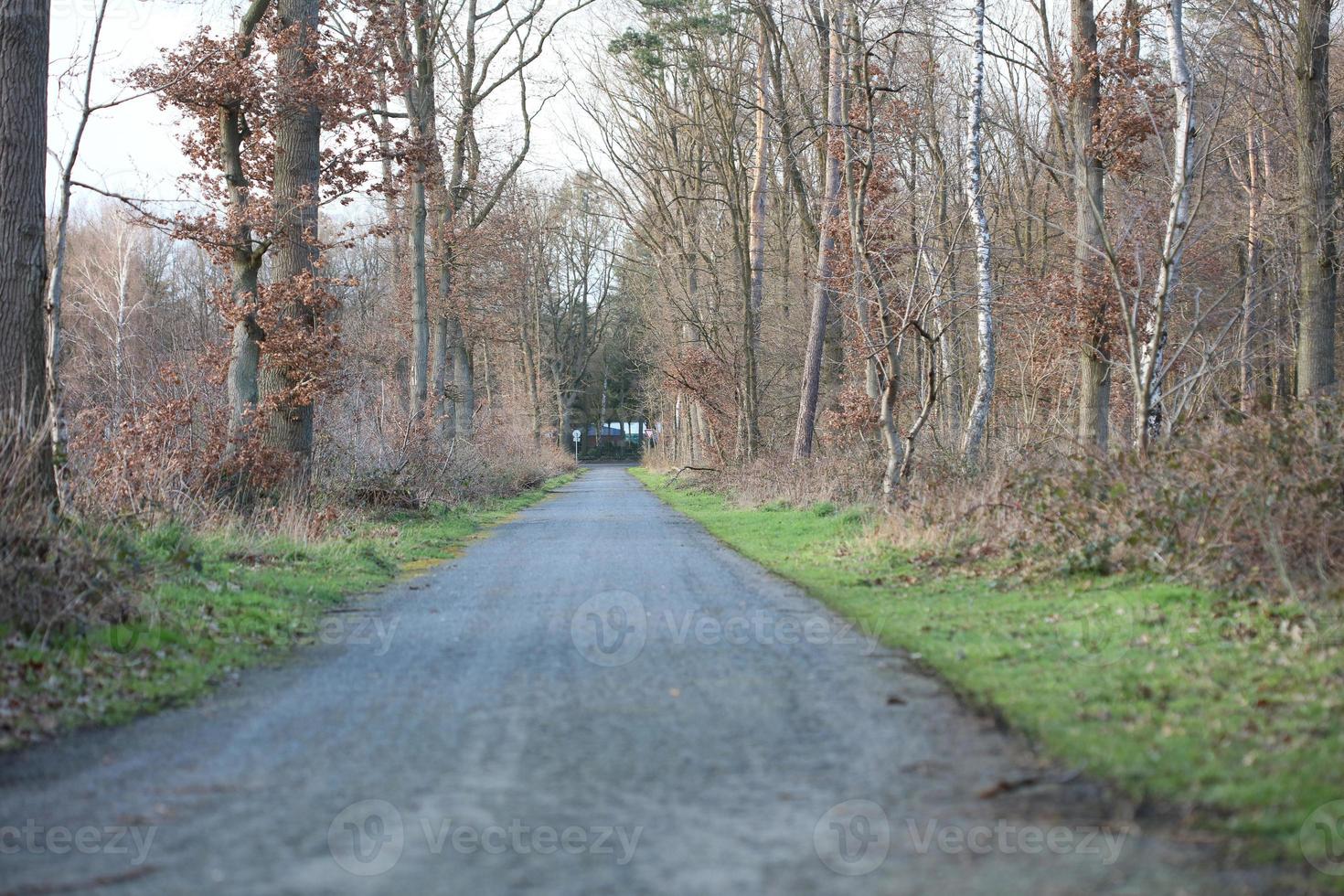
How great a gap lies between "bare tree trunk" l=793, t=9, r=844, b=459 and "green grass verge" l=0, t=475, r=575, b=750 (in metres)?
13.3

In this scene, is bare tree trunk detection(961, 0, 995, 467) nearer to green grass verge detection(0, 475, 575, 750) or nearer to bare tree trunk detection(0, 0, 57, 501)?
green grass verge detection(0, 475, 575, 750)

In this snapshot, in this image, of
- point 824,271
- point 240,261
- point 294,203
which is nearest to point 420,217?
point 824,271

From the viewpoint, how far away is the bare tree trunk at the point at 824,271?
25.6 metres

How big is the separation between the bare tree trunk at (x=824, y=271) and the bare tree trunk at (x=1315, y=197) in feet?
26.8

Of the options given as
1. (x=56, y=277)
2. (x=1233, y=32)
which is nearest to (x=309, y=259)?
(x=56, y=277)

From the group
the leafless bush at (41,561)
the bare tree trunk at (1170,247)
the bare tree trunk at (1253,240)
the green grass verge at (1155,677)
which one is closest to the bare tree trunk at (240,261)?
the leafless bush at (41,561)

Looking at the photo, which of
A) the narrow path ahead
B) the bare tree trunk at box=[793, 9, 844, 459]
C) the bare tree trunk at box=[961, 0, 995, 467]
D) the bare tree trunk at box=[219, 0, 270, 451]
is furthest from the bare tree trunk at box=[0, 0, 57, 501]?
the bare tree trunk at box=[793, 9, 844, 459]

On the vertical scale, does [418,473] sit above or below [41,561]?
above

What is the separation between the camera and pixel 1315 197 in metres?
20.0

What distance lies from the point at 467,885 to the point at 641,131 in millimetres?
37124

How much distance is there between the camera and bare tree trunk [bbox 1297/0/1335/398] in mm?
19891

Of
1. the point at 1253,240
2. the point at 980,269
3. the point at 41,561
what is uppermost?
the point at 1253,240

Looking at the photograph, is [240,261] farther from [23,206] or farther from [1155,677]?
[1155,677]

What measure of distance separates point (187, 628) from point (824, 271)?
1974 cm
